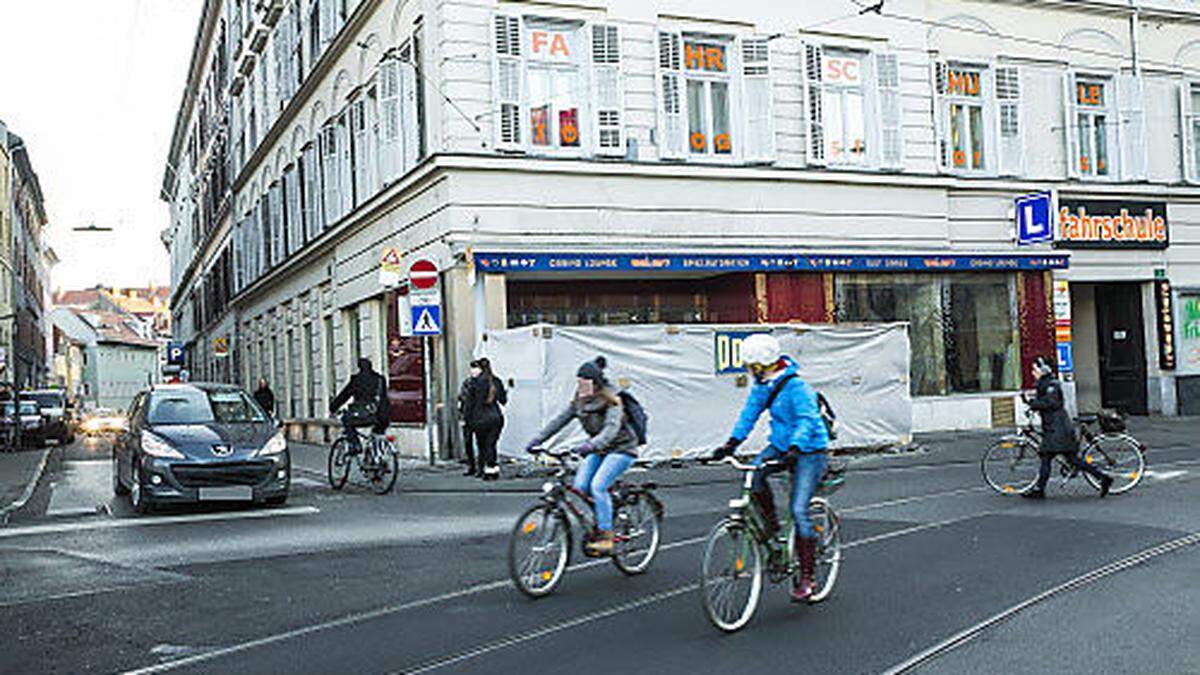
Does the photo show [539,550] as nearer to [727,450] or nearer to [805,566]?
[727,450]

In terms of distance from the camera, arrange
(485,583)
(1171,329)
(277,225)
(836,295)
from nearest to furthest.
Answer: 1. (485,583)
2. (836,295)
3. (1171,329)
4. (277,225)

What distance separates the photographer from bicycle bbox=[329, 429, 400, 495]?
16.0 meters

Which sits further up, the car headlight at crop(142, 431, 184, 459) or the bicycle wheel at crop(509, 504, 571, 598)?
the car headlight at crop(142, 431, 184, 459)

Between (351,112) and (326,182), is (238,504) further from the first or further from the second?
(326,182)

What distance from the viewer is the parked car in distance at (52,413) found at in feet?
127

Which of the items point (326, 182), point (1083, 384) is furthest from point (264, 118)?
point (1083, 384)

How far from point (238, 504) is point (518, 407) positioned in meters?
4.90

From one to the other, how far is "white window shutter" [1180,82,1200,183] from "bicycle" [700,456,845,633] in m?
23.3

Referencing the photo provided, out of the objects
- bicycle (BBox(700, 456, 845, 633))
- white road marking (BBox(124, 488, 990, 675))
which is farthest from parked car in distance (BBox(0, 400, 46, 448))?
bicycle (BBox(700, 456, 845, 633))

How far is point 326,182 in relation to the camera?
95.0ft

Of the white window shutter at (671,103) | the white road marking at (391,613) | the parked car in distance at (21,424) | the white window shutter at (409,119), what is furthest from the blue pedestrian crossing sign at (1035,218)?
the parked car in distance at (21,424)


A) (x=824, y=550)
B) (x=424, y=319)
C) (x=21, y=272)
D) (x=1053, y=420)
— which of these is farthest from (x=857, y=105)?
(x=21, y=272)

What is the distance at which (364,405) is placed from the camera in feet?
55.8

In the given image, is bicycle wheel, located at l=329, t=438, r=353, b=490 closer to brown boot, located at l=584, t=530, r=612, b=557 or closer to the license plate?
the license plate
